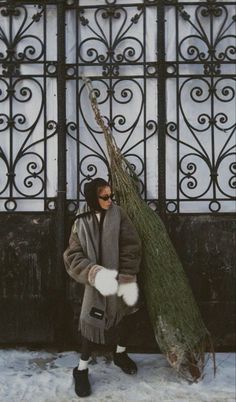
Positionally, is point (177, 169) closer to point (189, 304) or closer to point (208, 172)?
point (208, 172)

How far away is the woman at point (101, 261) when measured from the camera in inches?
138

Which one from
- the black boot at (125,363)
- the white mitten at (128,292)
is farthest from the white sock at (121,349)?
the white mitten at (128,292)

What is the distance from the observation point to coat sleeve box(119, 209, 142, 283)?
360 centimetres

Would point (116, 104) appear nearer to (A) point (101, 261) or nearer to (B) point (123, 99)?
(B) point (123, 99)

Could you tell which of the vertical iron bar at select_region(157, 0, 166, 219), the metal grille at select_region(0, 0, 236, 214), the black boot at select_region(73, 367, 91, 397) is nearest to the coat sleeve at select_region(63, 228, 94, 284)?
the black boot at select_region(73, 367, 91, 397)

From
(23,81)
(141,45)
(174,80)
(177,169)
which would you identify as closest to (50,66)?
(23,81)

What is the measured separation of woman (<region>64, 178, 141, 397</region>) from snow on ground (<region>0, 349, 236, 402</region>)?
183mm

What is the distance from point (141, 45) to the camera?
449cm

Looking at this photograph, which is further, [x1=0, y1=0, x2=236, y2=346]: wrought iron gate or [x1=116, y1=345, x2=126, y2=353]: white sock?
[x1=0, y1=0, x2=236, y2=346]: wrought iron gate

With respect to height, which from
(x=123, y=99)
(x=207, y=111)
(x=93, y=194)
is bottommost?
(x=93, y=194)

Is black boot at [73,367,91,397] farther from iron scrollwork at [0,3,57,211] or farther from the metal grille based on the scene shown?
iron scrollwork at [0,3,57,211]

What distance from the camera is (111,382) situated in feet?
12.1

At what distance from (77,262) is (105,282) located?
0.26 meters

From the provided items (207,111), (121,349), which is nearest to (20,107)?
(207,111)
